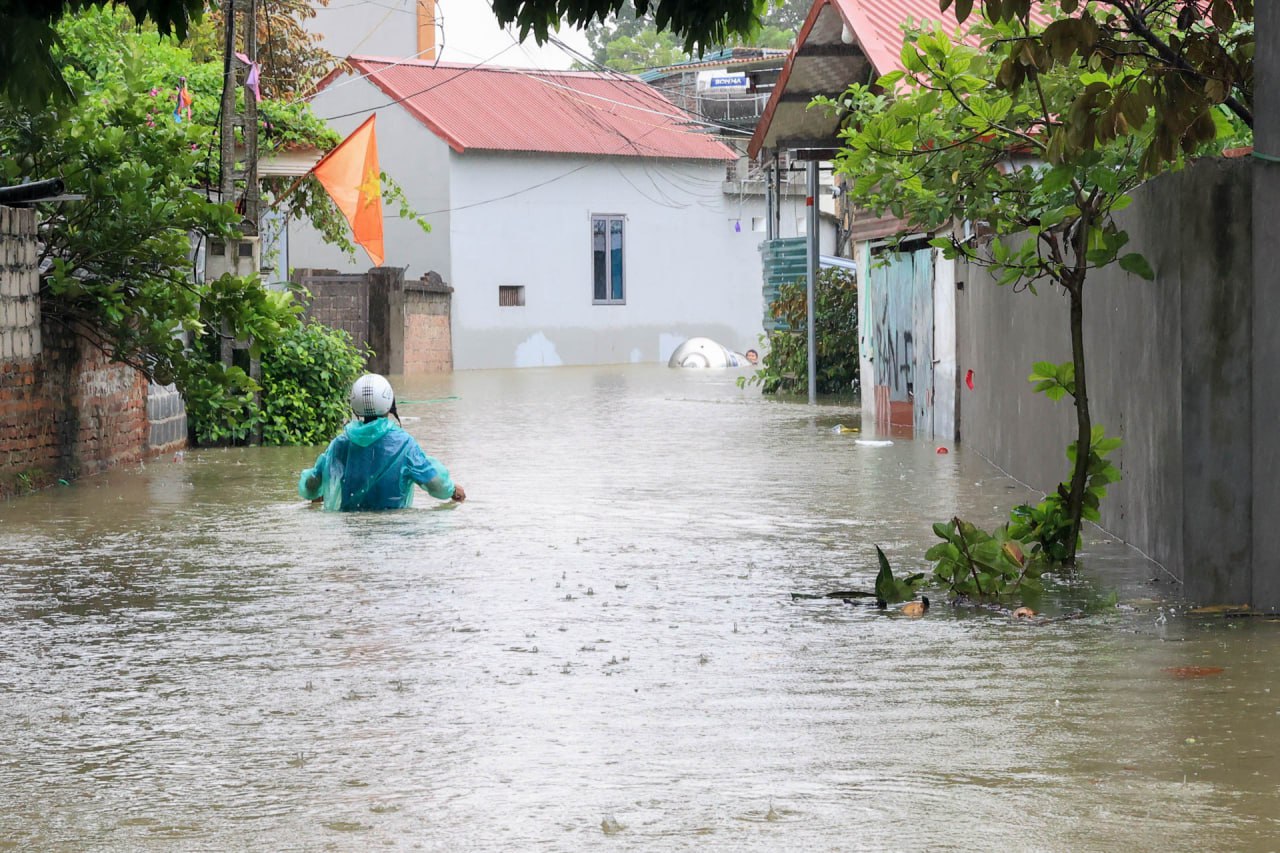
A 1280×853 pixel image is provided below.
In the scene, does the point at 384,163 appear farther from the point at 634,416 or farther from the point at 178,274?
the point at 178,274

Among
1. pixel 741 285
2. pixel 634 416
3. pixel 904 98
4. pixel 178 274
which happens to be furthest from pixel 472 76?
pixel 904 98

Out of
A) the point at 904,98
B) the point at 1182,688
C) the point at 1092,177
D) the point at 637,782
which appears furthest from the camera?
the point at 904,98

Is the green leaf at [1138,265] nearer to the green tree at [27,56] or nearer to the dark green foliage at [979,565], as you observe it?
the dark green foliage at [979,565]

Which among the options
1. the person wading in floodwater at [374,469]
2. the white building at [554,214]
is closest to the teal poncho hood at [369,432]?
the person wading in floodwater at [374,469]

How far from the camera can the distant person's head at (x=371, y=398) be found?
36.4 ft

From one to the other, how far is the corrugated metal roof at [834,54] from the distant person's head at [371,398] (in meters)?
8.27

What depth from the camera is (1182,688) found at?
241 inches

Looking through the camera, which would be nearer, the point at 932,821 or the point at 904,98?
the point at 932,821

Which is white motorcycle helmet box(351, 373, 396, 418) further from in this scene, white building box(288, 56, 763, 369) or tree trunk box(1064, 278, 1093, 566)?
white building box(288, 56, 763, 369)

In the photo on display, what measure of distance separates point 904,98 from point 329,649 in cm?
390

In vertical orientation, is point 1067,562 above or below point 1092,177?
below

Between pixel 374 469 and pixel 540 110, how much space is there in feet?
103

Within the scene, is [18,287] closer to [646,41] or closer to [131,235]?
[131,235]

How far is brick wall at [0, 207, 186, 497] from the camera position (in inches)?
489
